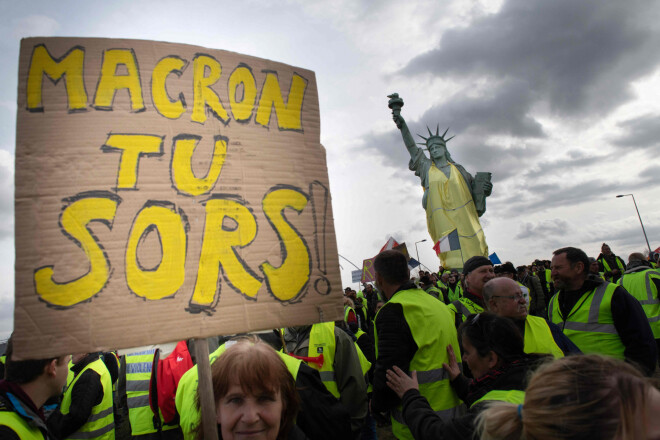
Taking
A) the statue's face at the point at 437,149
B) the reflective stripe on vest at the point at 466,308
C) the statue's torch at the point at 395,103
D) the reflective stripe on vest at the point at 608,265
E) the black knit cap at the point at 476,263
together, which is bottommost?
the reflective stripe on vest at the point at 466,308

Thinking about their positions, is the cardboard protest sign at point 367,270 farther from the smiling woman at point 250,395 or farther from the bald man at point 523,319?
the smiling woman at point 250,395

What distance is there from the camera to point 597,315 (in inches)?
134

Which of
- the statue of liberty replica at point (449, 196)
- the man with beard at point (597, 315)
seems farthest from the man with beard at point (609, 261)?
the statue of liberty replica at point (449, 196)

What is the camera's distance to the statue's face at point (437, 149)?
66.6 feet

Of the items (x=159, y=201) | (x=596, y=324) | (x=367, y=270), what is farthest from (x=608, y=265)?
(x=159, y=201)

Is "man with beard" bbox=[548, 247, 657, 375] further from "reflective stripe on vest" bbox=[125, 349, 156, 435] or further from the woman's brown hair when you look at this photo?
"reflective stripe on vest" bbox=[125, 349, 156, 435]

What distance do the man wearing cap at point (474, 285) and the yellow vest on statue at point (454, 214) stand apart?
49.2 feet

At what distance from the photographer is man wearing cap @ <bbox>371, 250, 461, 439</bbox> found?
260cm

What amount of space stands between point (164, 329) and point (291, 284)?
52cm

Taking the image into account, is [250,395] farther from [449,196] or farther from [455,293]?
[449,196]

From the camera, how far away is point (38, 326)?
4.50 ft

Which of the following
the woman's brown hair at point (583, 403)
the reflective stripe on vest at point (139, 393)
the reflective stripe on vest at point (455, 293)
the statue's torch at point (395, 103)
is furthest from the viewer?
the statue's torch at point (395, 103)

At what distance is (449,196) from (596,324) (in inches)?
646

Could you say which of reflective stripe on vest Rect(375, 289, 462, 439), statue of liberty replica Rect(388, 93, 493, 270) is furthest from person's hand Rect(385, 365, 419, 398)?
statue of liberty replica Rect(388, 93, 493, 270)
